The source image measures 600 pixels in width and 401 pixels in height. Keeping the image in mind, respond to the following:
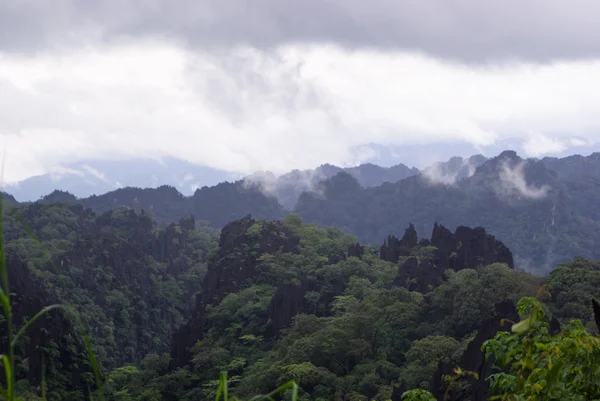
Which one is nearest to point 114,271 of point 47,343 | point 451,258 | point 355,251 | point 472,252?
point 355,251

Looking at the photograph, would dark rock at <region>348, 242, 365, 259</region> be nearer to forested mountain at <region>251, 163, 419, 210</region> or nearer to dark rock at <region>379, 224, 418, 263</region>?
dark rock at <region>379, 224, 418, 263</region>

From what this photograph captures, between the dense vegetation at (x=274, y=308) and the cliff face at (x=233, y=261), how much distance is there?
102 mm

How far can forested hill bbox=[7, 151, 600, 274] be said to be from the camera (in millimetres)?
79688

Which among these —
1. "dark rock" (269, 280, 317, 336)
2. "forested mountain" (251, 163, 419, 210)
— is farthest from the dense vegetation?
"forested mountain" (251, 163, 419, 210)

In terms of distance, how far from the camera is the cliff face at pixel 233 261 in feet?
114

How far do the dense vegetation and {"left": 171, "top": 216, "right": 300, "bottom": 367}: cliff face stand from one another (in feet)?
0.34

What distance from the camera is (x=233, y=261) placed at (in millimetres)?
40156

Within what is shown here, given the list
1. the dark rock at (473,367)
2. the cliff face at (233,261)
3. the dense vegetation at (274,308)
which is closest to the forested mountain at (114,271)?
the dense vegetation at (274,308)

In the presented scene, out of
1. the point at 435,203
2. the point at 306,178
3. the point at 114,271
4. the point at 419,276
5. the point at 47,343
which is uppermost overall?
the point at 306,178

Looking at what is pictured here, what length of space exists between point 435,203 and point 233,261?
184 feet

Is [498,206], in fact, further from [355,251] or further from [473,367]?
[473,367]

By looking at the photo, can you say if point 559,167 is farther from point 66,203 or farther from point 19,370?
point 19,370

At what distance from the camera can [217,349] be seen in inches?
1189

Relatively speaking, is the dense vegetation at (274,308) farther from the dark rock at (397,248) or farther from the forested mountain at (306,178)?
the forested mountain at (306,178)
